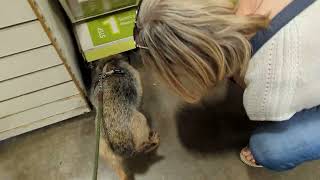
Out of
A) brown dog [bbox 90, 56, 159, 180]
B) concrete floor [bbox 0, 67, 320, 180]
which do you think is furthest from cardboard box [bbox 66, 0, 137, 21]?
concrete floor [bbox 0, 67, 320, 180]

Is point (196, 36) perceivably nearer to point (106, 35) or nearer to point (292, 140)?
point (292, 140)

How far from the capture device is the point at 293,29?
0.68m

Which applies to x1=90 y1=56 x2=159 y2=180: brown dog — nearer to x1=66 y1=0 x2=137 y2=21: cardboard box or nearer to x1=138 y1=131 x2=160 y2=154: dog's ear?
x1=138 y1=131 x2=160 y2=154: dog's ear

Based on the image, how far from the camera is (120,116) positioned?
1.08 meters

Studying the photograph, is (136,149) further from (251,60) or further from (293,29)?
(293,29)

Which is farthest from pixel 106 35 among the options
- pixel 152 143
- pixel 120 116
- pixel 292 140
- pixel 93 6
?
pixel 292 140

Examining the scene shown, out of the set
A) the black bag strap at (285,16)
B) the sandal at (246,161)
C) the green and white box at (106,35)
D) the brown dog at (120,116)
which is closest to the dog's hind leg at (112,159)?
the brown dog at (120,116)

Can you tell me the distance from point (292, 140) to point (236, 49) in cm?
33

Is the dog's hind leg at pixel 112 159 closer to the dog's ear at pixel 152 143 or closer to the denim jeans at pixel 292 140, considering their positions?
the dog's ear at pixel 152 143

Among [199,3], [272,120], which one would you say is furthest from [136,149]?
[199,3]

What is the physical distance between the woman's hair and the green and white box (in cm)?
46

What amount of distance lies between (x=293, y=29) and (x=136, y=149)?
0.63 metres

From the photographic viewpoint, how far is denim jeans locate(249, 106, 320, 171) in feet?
2.86

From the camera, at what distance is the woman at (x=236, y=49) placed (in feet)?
2.22
